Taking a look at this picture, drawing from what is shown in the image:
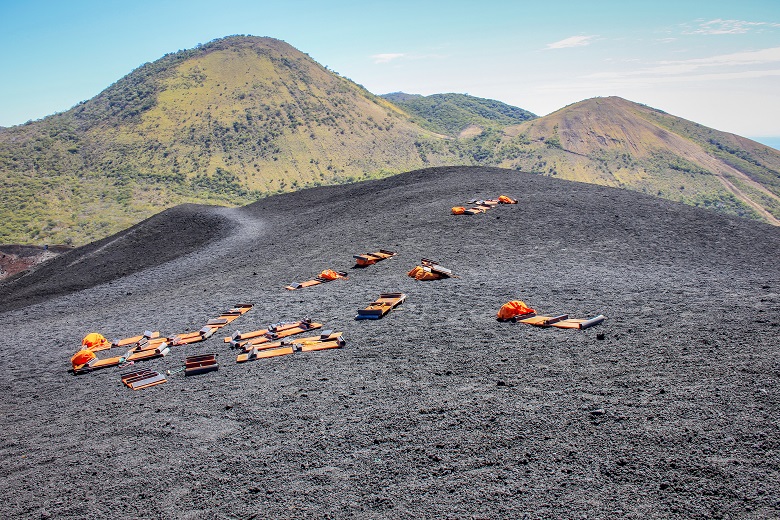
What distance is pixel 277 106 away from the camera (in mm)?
87625

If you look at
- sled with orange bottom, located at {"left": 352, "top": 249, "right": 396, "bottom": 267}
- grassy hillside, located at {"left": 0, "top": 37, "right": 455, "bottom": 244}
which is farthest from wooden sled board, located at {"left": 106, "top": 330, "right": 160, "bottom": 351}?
grassy hillside, located at {"left": 0, "top": 37, "right": 455, "bottom": 244}

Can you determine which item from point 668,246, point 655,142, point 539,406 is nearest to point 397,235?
point 668,246

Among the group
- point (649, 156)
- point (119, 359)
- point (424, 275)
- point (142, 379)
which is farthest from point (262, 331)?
point (649, 156)

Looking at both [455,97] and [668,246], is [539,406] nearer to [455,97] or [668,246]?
[668,246]

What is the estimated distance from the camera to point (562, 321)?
799 centimetres

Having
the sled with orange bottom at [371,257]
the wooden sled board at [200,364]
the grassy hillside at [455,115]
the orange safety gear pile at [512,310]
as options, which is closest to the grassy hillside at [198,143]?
the grassy hillside at [455,115]

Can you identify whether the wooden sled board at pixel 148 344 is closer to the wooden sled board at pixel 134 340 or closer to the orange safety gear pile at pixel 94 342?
the wooden sled board at pixel 134 340

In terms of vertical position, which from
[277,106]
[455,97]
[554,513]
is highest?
[455,97]

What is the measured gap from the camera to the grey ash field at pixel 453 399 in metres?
4.43

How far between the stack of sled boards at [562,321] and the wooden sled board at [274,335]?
388 centimetres

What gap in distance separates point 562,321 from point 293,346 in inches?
179

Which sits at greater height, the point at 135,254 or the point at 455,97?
the point at 455,97

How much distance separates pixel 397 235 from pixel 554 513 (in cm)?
1156

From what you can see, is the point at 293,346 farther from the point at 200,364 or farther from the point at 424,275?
the point at 424,275
